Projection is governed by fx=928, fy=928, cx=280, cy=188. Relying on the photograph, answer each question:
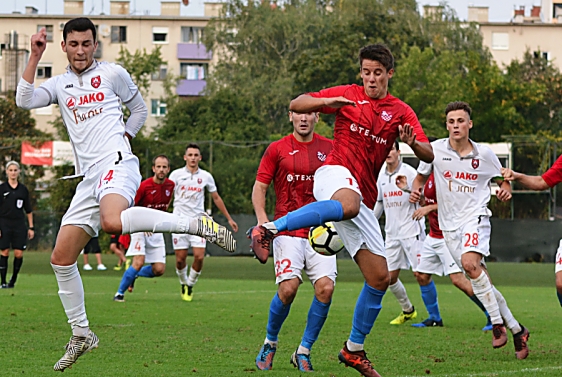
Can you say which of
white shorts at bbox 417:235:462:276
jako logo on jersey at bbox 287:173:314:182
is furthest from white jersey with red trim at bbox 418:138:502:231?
white shorts at bbox 417:235:462:276

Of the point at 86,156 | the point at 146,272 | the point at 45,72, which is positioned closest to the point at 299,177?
the point at 86,156

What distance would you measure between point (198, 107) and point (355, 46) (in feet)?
35.2

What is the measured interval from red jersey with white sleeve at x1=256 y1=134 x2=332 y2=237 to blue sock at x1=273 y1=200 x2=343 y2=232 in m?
1.84

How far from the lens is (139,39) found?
80938 mm

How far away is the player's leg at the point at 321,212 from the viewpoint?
695cm

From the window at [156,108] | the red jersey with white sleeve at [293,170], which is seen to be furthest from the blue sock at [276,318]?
the window at [156,108]

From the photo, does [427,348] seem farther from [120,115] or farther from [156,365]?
[120,115]

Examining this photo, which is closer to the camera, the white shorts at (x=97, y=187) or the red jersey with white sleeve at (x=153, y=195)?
the white shorts at (x=97, y=187)

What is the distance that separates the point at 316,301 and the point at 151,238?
7649 millimetres

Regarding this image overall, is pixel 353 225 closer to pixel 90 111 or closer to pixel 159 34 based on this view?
pixel 90 111

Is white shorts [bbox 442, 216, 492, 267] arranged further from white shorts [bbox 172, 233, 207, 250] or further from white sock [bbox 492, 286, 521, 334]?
white shorts [bbox 172, 233, 207, 250]

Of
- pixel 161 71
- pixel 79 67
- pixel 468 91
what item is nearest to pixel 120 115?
pixel 79 67

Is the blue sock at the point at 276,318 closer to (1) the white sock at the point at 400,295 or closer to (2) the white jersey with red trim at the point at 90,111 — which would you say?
(2) the white jersey with red trim at the point at 90,111

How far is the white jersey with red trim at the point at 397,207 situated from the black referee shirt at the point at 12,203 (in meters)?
7.94
